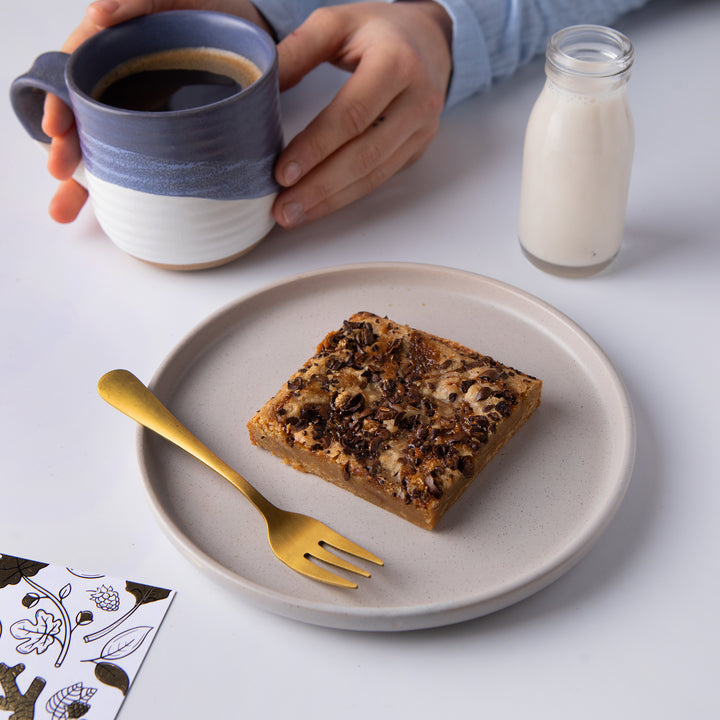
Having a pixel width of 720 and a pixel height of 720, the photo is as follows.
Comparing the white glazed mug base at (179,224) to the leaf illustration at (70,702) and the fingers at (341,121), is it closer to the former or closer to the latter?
the fingers at (341,121)

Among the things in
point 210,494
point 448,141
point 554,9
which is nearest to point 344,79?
point 448,141

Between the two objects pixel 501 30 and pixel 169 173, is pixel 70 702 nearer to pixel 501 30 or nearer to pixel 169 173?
pixel 169 173

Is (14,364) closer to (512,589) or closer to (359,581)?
(359,581)

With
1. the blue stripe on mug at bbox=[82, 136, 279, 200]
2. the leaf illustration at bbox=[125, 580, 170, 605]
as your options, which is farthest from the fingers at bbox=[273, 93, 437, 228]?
the leaf illustration at bbox=[125, 580, 170, 605]

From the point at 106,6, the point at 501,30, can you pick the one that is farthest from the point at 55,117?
the point at 501,30

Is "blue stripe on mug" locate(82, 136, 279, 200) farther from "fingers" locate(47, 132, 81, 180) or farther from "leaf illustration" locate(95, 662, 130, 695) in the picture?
"leaf illustration" locate(95, 662, 130, 695)

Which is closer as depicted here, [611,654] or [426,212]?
[611,654]
